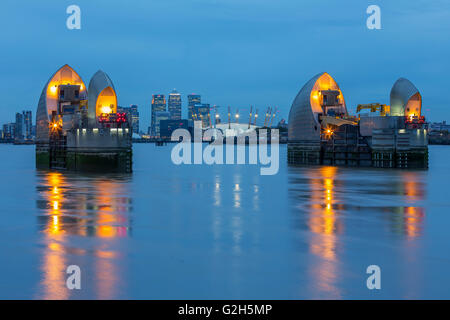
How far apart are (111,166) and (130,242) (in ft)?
132

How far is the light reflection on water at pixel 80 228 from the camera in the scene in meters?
13.1

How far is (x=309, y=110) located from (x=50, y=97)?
34296 millimetres

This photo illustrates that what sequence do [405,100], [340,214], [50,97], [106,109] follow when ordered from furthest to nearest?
[50,97]
[405,100]
[106,109]
[340,214]

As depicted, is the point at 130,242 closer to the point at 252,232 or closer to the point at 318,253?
the point at 252,232

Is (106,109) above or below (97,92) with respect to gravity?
below

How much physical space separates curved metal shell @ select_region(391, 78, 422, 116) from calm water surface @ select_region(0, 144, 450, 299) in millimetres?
36538

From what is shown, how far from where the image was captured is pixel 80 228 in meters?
20.8

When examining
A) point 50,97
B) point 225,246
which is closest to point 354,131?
point 50,97

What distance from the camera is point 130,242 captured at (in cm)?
1819

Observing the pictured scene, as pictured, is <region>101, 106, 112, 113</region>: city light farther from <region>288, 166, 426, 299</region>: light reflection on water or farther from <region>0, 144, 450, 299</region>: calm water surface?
<region>0, 144, 450, 299</region>: calm water surface

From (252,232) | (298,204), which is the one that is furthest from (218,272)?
(298,204)

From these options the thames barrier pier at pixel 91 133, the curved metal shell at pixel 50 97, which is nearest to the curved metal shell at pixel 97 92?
the thames barrier pier at pixel 91 133

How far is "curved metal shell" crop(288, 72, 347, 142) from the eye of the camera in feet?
245

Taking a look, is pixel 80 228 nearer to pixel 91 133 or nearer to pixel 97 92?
pixel 91 133
